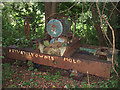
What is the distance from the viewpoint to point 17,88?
374cm

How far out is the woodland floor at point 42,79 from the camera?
3.91 metres

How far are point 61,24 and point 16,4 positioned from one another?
13.5 ft

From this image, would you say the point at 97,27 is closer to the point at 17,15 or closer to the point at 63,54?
the point at 63,54

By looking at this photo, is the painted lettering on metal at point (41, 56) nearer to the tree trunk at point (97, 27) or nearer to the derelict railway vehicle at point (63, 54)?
the derelict railway vehicle at point (63, 54)

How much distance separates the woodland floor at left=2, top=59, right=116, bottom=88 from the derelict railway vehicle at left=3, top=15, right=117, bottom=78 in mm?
418

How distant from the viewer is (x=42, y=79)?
167 inches

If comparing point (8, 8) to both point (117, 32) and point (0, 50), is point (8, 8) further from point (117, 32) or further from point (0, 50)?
point (117, 32)

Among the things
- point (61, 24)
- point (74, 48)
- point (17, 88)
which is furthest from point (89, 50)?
point (17, 88)

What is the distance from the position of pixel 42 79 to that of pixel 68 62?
3.62ft

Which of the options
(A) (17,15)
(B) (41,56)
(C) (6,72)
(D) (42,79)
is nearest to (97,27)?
(B) (41,56)

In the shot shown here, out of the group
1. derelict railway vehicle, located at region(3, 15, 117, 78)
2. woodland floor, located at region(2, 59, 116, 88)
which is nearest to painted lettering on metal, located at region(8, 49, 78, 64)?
derelict railway vehicle, located at region(3, 15, 117, 78)

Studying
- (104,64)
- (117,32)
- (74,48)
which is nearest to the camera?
(104,64)

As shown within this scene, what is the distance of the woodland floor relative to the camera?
3906mm

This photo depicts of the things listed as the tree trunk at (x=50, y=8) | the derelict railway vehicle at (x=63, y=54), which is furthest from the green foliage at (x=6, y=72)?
the tree trunk at (x=50, y=8)
